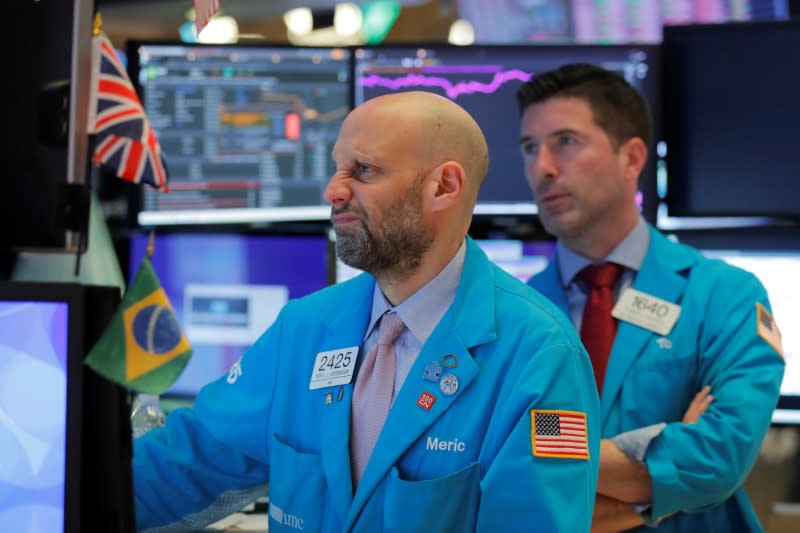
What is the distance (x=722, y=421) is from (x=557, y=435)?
774 millimetres

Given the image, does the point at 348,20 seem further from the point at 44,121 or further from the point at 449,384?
the point at 449,384

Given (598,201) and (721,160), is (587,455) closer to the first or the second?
(598,201)

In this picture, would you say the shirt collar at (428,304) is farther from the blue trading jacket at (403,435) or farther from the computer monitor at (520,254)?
the computer monitor at (520,254)

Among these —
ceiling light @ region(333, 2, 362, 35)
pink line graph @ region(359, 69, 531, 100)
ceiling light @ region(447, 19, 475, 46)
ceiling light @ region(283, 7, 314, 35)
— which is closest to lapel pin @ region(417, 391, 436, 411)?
pink line graph @ region(359, 69, 531, 100)

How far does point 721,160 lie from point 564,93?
66 centimetres

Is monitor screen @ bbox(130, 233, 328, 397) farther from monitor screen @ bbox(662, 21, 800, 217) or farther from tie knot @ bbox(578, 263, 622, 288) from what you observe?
monitor screen @ bbox(662, 21, 800, 217)

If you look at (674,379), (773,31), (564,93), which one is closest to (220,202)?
(564,93)

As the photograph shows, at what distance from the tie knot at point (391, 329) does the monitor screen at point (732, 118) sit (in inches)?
58.8

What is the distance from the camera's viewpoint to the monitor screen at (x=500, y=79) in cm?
291

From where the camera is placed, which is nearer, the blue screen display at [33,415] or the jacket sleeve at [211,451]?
the blue screen display at [33,415]

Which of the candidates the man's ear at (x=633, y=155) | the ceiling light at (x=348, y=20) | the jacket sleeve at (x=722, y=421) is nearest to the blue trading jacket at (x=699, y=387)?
the jacket sleeve at (x=722, y=421)

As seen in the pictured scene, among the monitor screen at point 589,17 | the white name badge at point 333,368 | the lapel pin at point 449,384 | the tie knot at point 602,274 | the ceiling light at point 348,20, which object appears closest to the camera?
the lapel pin at point 449,384

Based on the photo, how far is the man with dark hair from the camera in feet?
6.81

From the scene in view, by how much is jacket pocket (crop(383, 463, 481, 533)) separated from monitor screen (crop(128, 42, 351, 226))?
158cm
